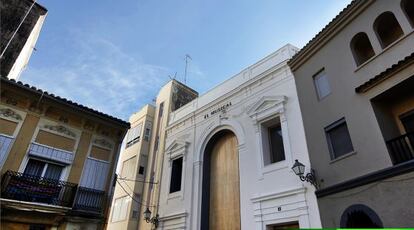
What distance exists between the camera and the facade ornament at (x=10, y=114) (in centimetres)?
1122

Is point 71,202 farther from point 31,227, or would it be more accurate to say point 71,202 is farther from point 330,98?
point 330,98

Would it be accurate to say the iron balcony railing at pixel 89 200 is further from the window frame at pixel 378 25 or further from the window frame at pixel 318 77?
the window frame at pixel 378 25

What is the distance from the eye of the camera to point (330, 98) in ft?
32.6

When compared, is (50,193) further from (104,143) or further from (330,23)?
(330,23)

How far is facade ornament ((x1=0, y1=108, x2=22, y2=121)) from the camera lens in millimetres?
11223

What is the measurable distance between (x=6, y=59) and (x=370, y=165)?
608 inches

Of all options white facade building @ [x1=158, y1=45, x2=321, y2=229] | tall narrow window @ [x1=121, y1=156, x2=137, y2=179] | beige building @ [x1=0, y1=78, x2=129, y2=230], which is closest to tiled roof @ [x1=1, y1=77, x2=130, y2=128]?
beige building @ [x1=0, y1=78, x2=129, y2=230]

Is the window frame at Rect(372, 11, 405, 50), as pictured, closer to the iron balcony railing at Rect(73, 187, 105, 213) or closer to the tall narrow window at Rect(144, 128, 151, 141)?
the iron balcony railing at Rect(73, 187, 105, 213)

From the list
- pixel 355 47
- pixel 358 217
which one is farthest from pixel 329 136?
pixel 355 47

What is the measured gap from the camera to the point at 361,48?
991cm

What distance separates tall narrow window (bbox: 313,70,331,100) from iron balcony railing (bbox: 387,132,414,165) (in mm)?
3084

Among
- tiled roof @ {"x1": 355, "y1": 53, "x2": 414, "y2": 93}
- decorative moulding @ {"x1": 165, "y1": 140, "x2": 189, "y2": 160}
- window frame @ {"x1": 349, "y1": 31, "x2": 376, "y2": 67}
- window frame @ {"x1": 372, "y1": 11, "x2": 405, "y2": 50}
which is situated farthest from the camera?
decorative moulding @ {"x1": 165, "y1": 140, "x2": 189, "y2": 160}

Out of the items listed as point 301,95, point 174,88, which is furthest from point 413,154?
point 174,88

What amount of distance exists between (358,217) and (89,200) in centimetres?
1008
